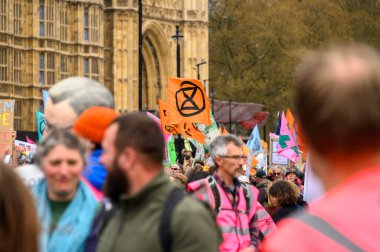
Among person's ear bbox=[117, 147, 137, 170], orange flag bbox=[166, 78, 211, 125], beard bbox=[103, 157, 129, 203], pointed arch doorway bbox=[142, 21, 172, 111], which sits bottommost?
beard bbox=[103, 157, 129, 203]

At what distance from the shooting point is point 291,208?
36.3ft

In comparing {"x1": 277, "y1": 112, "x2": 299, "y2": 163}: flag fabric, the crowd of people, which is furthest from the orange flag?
the crowd of people

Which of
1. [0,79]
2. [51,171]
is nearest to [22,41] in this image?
[0,79]

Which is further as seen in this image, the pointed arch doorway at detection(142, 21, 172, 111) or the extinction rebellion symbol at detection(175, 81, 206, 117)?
the pointed arch doorway at detection(142, 21, 172, 111)

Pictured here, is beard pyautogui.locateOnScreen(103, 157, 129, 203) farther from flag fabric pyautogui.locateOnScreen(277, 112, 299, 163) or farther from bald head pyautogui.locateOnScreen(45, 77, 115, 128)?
flag fabric pyautogui.locateOnScreen(277, 112, 299, 163)

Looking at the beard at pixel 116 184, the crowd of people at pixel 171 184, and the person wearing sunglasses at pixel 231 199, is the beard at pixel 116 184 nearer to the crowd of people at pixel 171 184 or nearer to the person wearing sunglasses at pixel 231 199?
the crowd of people at pixel 171 184

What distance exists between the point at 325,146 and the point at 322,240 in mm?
297

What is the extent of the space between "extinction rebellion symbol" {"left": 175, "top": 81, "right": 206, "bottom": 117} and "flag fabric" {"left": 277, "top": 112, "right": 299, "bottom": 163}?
4213 mm

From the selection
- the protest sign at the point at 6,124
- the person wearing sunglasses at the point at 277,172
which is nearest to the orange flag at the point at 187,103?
the person wearing sunglasses at the point at 277,172

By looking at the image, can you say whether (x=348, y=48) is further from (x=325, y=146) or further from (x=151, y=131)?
(x=151, y=131)

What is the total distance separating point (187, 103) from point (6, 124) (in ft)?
11.4

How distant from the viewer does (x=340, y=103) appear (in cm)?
287

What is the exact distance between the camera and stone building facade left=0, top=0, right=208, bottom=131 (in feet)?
166

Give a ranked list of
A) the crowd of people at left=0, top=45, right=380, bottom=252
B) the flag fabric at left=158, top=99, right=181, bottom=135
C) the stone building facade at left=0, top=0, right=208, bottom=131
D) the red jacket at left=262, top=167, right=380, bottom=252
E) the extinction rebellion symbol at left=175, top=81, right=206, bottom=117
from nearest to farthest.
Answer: the red jacket at left=262, top=167, right=380, bottom=252 < the crowd of people at left=0, top=45, right=380, bottom=252 < the extinction rebellion symbol at left=175, top=81, right=206, bottom=117 < the flag fabric at left=158, top=99, right=181, bottom=135 < the stone building facade at left=0, top=0, right=208, bottom=131
